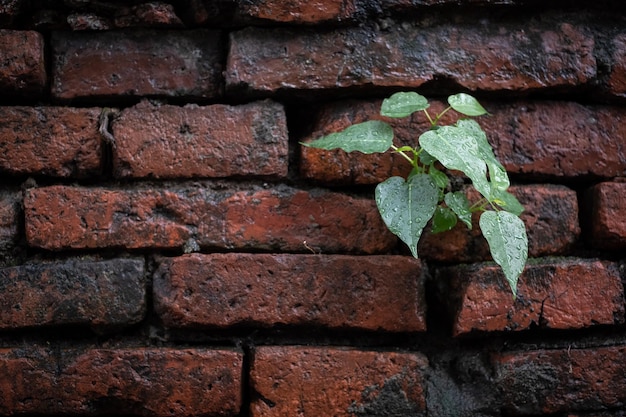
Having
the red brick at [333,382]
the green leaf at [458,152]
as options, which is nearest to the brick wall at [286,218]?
the red brick at [333,382]

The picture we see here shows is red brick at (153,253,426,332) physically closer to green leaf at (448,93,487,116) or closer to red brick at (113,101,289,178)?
red brick at (113,101,289,178)

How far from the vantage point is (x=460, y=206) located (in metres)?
0.86

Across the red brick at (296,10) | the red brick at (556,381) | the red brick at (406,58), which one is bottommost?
the red brick at (556,381)

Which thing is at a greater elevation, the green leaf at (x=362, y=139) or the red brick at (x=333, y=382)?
the green leaf at (x=362, y=139)

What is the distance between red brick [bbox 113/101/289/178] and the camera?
35.8 inches

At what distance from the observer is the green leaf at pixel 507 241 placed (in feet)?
2.58

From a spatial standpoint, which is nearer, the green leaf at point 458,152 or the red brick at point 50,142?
the green leaf at point 458,152

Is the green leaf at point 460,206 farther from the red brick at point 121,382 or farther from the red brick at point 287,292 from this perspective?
the red brick at point 121,382

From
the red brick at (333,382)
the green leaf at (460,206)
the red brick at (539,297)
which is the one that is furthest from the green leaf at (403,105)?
the red brick at (333,382)

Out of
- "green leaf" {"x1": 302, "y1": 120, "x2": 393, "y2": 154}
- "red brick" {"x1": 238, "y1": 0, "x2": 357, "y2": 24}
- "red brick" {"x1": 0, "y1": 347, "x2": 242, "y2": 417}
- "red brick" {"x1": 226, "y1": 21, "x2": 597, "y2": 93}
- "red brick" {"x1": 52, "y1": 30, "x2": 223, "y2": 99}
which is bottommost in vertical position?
"red brick" {"x1": 0, "y1": 347, "x2": 242, "y2": 417}

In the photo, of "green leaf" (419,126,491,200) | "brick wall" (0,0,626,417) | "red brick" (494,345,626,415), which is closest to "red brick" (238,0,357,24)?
"brick wall" (0,0,626,417)

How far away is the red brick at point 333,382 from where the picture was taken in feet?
2.85

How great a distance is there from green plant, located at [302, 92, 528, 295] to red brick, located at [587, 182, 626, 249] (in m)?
0.14

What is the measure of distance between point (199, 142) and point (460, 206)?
416 mm
